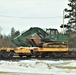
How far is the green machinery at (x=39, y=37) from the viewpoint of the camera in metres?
32.4

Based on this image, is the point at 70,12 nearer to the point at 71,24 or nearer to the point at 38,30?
the point at 71,24

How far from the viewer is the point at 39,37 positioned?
3300 cm

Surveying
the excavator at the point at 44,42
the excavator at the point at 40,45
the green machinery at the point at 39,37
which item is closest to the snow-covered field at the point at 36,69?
the excavator at the point at 40,45

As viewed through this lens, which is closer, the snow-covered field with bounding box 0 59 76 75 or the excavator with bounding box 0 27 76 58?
the snow-covered field with bounding box 0 59 76 75

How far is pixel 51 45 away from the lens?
31.9m

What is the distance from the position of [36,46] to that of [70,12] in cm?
3587

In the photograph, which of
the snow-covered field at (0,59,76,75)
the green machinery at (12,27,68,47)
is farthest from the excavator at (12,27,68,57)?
the snow-covered field at (0,59,76,75)

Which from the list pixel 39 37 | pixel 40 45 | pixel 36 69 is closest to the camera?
pixel 36 69

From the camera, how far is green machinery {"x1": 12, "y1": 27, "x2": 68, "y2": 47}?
32375mm

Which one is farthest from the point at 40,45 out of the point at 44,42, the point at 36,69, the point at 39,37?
the point at 36,69

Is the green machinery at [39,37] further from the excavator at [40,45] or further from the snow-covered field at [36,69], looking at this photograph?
the snow-covered field at [36,69]

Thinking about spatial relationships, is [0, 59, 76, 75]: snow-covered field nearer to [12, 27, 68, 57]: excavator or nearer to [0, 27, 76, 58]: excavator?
[0, 27, 76, 58]: excavator

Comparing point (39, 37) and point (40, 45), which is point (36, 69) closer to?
point (40, 45)

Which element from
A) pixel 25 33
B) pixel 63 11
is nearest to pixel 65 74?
pixel 25 33
